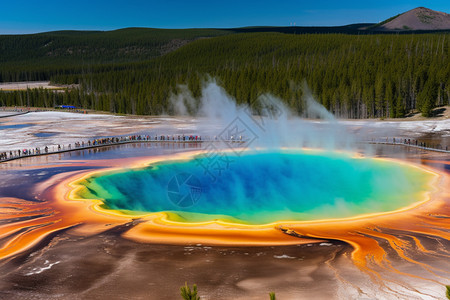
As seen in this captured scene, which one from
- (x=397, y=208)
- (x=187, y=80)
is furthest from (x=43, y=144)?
(x=187, y=80)

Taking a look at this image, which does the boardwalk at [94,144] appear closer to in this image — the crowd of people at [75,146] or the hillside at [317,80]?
the crowd of people at [75,146]

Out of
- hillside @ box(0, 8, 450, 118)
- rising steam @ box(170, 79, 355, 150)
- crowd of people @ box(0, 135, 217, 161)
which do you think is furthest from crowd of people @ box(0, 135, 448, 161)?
hillside @ box(0, 8, 450, 118)

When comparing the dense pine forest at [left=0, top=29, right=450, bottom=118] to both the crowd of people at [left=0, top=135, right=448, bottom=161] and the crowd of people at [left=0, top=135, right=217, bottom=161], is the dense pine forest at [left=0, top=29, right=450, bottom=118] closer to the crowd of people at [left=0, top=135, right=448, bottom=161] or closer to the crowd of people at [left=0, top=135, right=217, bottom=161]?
the crowd of people at [left=0, top=135, right=448, bottom=161]

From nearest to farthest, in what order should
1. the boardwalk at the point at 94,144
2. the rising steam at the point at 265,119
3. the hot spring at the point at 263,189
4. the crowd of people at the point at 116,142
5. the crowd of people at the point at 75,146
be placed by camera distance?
1. the hot spring at the point at 263,189
2. the crowd of people at the point at 75,146
3. the boardwalk at the point at 94,144
4. the crowd of people at the point at 116,142
5. the rising steam at the point at 265,119

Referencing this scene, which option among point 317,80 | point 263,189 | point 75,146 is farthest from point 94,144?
point 317,80

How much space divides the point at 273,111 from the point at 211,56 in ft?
291

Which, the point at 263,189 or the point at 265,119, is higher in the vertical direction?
the point at 265,119

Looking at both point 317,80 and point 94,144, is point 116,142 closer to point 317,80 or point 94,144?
point 94,144

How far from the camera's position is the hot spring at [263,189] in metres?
26.2

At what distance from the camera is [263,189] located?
106ft

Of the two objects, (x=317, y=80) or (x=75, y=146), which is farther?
(x=317, y=80)

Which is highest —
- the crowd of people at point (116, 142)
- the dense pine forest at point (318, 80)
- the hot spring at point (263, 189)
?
the dense pine forest at point (318, 80)

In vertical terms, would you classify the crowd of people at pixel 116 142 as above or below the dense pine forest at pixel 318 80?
below

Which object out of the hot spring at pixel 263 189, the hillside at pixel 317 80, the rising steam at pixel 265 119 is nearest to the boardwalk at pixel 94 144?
the rising steam at pixel 265 119
